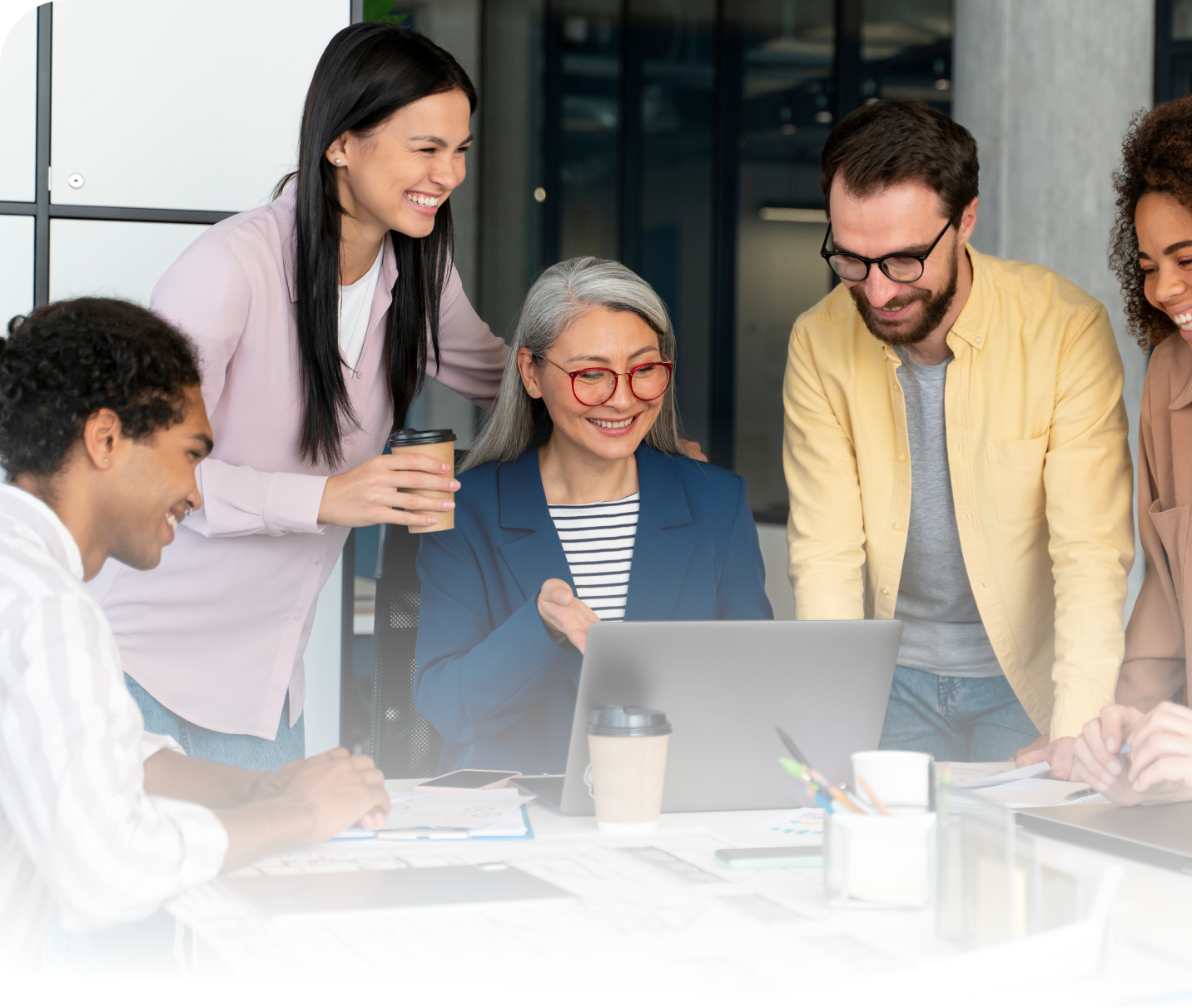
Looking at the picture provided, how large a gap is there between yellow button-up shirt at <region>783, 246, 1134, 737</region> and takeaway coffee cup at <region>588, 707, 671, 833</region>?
2.52 ft

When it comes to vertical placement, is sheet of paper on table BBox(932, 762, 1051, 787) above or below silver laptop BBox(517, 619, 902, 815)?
below

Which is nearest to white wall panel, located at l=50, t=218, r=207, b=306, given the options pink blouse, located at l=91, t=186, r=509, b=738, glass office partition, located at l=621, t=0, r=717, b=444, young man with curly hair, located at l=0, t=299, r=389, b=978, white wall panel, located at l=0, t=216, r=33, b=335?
white wall panel, located at l=0, t=216, r=33, b=335

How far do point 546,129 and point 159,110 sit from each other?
6.80m

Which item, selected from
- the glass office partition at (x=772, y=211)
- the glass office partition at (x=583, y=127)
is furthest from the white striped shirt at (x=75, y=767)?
the glass office partition at (x=583, y=127)

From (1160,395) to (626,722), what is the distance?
3.95 ft

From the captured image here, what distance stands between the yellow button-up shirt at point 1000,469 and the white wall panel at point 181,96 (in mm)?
1187

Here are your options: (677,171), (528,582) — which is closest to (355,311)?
(528,582)

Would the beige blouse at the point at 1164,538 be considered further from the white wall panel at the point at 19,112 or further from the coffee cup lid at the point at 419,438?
the white wall panel at the point at 19,112

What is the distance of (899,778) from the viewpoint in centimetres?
136

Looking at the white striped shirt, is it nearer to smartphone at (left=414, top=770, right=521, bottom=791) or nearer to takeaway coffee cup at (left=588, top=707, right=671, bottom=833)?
takeaway coffee cup at (left=588, top=707, right=671, bottom=833)

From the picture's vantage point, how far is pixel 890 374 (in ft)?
7.66

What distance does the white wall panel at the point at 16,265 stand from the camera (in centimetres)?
245

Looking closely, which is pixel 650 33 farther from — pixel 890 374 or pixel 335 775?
pixel 335 775

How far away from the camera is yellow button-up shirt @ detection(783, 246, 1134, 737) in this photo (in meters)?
2.16
